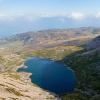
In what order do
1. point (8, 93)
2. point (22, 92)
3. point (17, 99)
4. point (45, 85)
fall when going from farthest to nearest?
point (45, 85) < point (22, 92) < point (8, 93) < point (17, 99)

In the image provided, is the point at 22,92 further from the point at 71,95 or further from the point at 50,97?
the point at 71,95

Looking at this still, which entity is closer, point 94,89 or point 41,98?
point 41,98

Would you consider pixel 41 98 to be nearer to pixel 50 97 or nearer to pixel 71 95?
pixel 50 97

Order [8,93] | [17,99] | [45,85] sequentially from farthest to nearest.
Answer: [45,85] → [8,93] → [17,99]

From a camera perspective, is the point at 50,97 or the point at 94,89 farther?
the point at 94,89

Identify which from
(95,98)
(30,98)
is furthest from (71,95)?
(30,98)

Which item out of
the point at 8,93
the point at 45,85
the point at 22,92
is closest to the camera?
the point at 8,93

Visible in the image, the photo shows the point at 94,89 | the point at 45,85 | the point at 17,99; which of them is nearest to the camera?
the point at 17,99

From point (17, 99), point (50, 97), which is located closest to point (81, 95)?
point (50, 97)
